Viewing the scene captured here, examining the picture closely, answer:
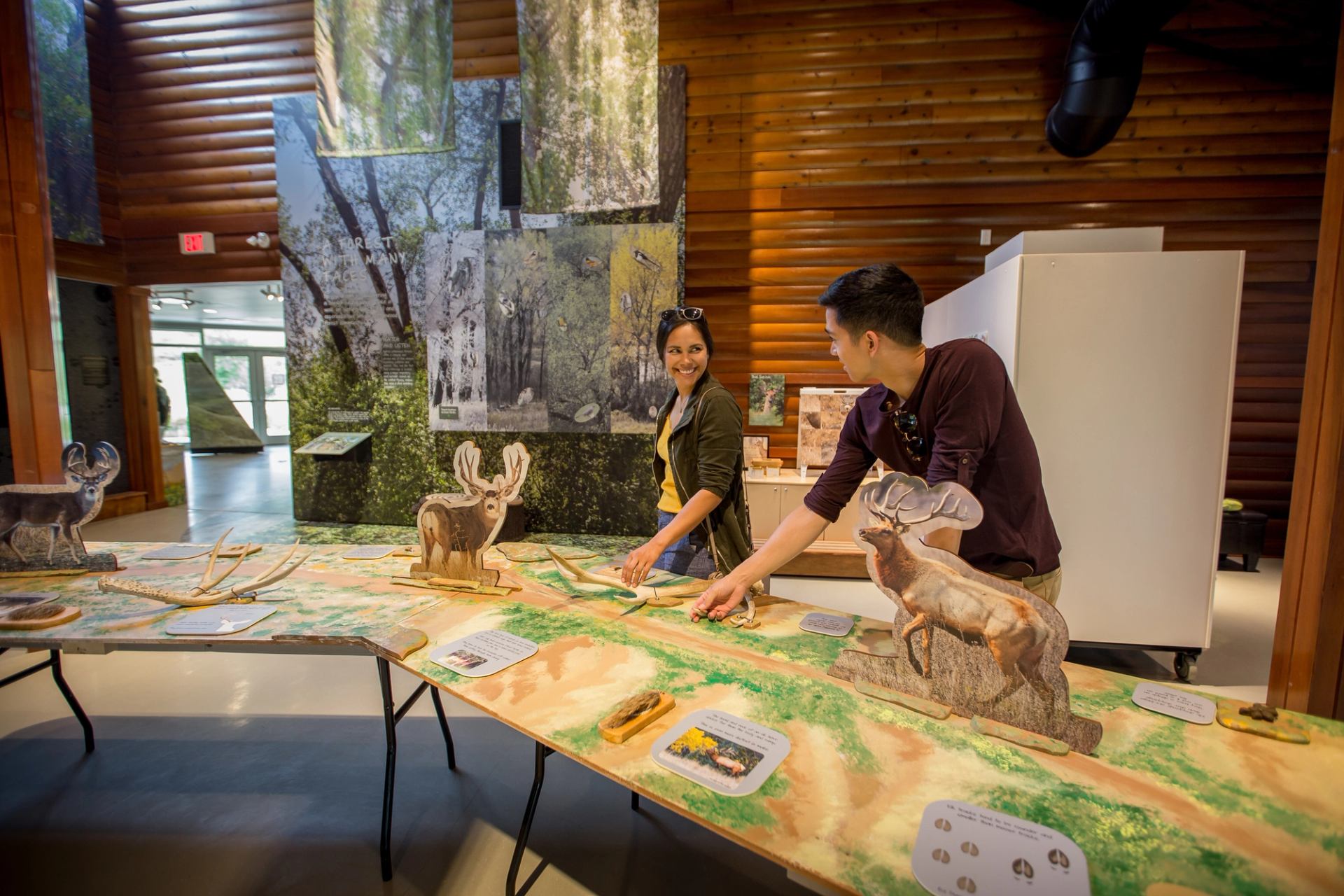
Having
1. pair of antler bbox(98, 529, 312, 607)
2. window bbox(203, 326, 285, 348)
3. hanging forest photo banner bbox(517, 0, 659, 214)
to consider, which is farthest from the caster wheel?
window bbox(203, 326, 285, 348)

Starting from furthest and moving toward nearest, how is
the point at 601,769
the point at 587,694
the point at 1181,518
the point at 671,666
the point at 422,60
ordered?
the point at 422,60, the point at 1181,518, the point at 671,666, the point at 587,694, the point at 601,769

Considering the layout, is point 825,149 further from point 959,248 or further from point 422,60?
point 422,60

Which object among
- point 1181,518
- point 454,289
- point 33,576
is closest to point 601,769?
point 33,576

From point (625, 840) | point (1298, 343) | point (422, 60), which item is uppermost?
point (422, 60)

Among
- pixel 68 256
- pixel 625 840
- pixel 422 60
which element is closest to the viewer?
pixel 625 840

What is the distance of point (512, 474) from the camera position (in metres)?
1.89

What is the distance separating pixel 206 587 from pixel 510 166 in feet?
13.3

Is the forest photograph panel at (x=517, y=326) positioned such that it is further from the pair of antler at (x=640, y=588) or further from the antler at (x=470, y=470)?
the pair of antler at (x=640, y=588)

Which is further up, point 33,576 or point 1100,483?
point 1100,483

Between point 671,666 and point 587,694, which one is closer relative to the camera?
point 587,694

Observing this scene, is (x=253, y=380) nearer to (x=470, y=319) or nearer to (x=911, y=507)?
(x=470, y=319)

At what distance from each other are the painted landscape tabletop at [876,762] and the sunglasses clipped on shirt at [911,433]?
1.59 ft

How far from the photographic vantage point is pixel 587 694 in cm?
123

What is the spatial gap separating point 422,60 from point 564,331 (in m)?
1.98
